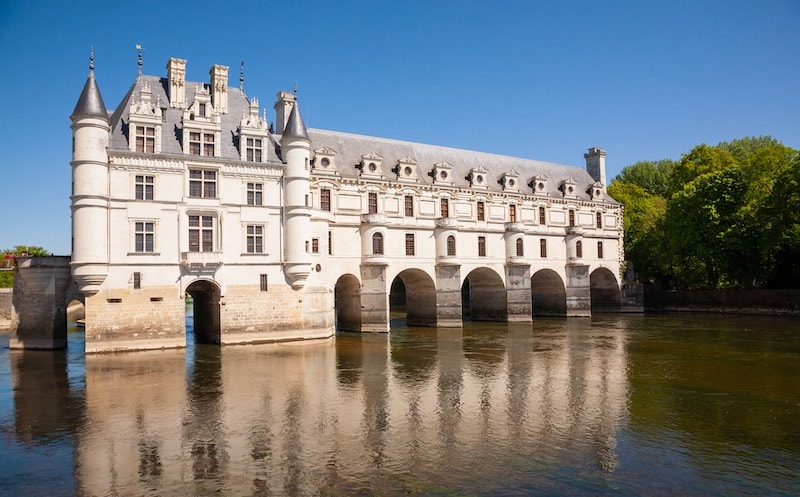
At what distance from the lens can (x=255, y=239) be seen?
3136cm

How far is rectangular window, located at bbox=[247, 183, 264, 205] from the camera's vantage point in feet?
103

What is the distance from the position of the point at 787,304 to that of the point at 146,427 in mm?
48656

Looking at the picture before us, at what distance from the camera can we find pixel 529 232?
45.4 m

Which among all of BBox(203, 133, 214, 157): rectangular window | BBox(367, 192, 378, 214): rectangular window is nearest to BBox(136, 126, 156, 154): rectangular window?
BBox(203, 133, 214, 157): rectangular window

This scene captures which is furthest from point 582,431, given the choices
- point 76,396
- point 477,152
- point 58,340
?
point 477,152

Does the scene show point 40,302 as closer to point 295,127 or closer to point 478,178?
point 295,127

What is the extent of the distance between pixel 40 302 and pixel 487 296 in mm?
30493

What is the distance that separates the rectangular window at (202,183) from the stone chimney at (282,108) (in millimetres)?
7872

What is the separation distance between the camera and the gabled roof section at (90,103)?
27453 mm

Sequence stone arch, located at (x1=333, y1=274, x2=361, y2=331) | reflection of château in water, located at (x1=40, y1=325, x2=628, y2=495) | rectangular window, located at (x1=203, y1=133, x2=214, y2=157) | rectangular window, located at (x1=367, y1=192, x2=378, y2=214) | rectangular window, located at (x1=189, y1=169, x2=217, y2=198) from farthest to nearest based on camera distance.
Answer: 1. rectangular window, located at (x1=367, y1=192, x2=378, y2=214)
2. stone arch, located at (x1=333, y1=274, x2=361, y2=331)
3. rectangular window, located at (x1=203, y1=133, x2=214, y2=157)
4. rectangular window, located at (x1=189, y1=169, x2=217, y2=198)
5. reflection of château in water, located at (x1=40, y1=325, x2=628, y2=495)

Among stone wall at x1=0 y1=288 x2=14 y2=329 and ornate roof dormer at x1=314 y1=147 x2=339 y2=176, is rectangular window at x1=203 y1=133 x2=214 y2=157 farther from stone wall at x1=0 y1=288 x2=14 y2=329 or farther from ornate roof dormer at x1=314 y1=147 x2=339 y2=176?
stone wall at x1=0 y1=288 x2=14 y2=329

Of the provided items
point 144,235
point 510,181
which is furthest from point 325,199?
point 510,181

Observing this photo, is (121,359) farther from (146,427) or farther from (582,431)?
(582,431)

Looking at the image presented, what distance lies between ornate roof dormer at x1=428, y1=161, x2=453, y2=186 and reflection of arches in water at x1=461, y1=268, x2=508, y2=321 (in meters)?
7.94
